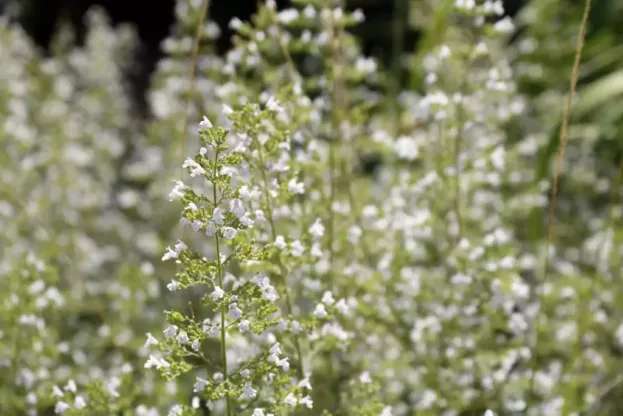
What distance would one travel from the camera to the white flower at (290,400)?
185 centimetres

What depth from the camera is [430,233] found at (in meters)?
3.06

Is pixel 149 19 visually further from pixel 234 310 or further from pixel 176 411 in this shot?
pixel 234 310

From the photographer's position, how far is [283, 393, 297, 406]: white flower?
1.85 metres

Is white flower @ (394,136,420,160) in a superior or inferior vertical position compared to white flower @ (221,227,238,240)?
superior

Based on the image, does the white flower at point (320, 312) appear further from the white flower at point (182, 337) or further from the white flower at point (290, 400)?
the white flower at point (182, 337)

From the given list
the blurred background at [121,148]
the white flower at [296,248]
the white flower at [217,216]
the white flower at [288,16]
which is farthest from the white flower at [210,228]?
the blurred background at [121,148]

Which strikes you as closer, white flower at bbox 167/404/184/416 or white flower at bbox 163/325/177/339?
white flower at bbox 163/325/177/339

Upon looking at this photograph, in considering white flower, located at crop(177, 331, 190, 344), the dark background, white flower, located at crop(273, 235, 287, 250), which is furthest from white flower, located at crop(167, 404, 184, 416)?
the dark background

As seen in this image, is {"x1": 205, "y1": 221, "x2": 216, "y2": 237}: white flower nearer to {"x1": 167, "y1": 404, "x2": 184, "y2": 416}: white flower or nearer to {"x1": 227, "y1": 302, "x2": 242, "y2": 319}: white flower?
{"x1": 227, "y1": 302, "x2": 242, "y2": 319}: white flower

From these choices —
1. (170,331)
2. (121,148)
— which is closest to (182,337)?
(170,331)

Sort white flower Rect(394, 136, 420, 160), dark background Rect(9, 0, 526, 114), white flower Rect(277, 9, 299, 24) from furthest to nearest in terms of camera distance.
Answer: dark background Rect(9, 0, 526, 114)
white flower Rect(394, 136, 420, 160)
white flower Rect(277, 9, 299, 24)

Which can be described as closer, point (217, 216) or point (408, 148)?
point (217, 216)

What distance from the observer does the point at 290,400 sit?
1.86 meters

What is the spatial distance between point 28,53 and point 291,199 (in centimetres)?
307
